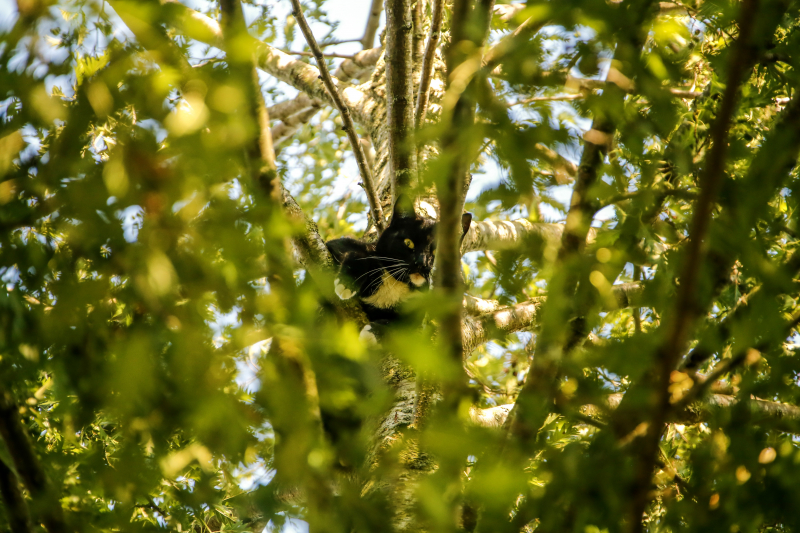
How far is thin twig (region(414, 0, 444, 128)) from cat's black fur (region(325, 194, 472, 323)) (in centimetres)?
62

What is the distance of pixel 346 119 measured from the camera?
9.55ft

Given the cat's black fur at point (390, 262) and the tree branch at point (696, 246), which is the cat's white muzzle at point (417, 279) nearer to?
the cat's black fur at point (390, 262)

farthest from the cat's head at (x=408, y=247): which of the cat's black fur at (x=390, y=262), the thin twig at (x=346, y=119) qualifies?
the thin twig at (x=346, y=119)

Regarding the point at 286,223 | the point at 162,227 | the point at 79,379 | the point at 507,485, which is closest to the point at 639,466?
the point at 507,485

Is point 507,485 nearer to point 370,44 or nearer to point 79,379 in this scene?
point 79,379

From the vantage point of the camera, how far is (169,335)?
0.73 m

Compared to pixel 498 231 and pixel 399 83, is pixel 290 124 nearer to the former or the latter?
pixel 498 231

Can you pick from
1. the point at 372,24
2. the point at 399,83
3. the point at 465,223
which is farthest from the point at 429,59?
the point at 372,24

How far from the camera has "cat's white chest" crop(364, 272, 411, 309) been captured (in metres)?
3.22

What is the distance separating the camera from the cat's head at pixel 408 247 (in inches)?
125

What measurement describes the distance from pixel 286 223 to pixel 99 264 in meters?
0.30

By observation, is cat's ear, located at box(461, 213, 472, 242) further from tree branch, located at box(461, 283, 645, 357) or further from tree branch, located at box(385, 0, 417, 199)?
tree branch, located at box(385, 0, 417, 199)

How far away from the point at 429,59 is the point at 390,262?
1240 millimetres

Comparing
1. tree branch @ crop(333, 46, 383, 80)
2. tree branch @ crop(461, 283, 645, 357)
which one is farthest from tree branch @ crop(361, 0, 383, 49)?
tree branch @ crop(461, 283, 645, 357)
